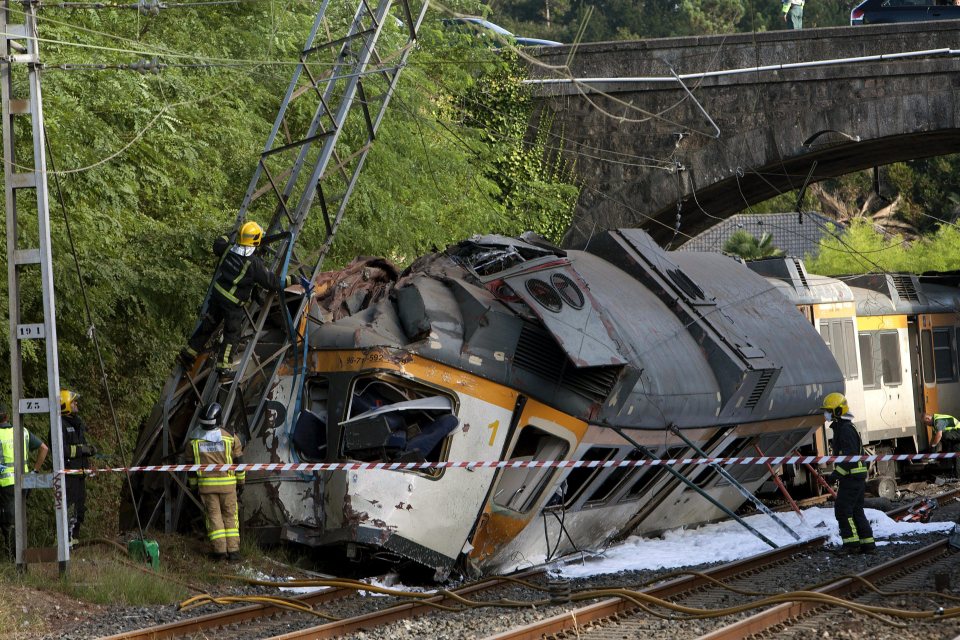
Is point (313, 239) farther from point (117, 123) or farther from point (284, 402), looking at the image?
point (284, 402)

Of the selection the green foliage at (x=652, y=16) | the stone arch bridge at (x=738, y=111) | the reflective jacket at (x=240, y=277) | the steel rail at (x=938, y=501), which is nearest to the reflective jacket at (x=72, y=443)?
the reflective jacket at (x=240, y=277)

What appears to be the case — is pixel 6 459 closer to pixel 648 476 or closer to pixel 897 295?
pixel 648 476

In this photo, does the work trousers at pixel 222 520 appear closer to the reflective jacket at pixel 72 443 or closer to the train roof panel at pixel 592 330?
the train roof panel at pixel 592 330

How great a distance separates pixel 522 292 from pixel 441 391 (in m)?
1.34

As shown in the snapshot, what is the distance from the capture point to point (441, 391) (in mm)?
11438

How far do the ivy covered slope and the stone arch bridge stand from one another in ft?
20.5

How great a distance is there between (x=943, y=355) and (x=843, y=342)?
3.83 m

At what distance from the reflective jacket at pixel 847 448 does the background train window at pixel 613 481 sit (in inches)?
82.9

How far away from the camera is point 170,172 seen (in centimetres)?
1616

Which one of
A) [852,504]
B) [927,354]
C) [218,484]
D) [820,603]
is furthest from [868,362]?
[218,484]

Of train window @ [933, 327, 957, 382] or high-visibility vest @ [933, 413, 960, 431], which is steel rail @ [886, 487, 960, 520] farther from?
train window @ [933, 327, 957, 382]

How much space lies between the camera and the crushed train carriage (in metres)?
11.3

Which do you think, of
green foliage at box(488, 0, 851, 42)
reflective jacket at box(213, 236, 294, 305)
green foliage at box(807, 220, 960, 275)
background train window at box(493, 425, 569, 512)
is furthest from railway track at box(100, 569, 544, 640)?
green foliage at box(488, 0, 851, 42)

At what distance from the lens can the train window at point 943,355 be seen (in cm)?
2217
